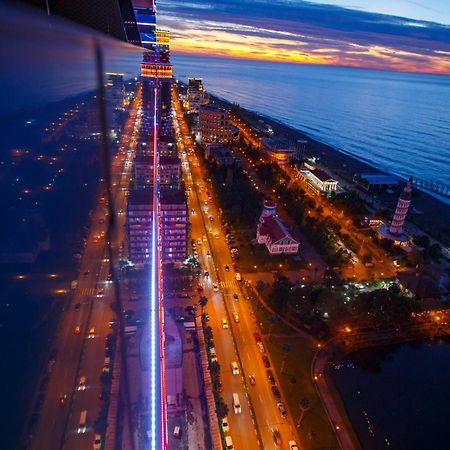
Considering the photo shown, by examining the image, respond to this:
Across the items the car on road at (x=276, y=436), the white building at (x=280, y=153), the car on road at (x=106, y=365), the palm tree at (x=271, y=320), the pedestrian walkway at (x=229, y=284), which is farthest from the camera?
the white building at (x=280, y=153)

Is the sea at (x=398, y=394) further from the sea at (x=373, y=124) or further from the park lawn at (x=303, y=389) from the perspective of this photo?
the sea at (x=373, y=124)

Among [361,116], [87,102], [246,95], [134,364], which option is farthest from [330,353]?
[246,95]

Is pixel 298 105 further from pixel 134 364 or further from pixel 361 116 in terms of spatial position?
pixel 134 364

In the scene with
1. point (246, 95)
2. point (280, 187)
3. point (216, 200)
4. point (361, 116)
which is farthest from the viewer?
point (246, 95)

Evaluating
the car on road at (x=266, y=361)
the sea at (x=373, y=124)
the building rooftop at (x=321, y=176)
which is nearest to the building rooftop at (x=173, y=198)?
the car on road at (x=266, y=361)

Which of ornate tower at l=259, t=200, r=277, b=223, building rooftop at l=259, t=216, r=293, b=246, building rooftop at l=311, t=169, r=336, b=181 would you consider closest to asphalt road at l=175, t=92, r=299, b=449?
building rooftop at l=259, t=216, r=293, b=246

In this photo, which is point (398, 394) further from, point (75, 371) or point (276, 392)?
point (75, 371)
